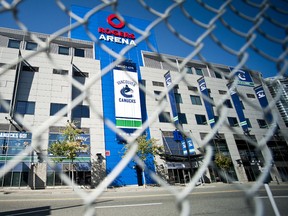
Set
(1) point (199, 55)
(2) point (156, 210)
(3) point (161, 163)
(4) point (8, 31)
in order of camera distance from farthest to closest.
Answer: (4) point (8, 31) → (3) point (161, 163) → (2) point (156, 210) → (1) point (199, 55)

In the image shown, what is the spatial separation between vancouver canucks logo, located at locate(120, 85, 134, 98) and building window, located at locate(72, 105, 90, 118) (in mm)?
4884

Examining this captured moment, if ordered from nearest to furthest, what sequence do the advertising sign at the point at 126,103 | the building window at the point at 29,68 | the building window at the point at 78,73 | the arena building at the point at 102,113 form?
1. the arena building at the point at 102,113
2. the advertising sign at the point at 126,103
3. the building window at the point at 29,68
4. the building window at the point at 78,73

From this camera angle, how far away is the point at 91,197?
26.3 inches

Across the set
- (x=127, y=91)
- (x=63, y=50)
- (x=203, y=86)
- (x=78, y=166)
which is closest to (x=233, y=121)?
(x=203, y=86)

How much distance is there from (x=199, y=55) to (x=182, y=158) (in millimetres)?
23274

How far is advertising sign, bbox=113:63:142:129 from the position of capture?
21.9 meters

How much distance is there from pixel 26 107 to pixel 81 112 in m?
5.77

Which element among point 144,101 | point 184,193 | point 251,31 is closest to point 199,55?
point 251,31

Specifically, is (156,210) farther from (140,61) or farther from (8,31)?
(8,31)

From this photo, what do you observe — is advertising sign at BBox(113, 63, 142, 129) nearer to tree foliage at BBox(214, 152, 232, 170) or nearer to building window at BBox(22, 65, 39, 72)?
building window at BBox(22, 65, 39, 72)

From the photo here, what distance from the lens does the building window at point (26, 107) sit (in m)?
19.6

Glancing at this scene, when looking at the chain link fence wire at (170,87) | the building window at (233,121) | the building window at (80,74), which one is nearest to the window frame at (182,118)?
the building window at (233,121)

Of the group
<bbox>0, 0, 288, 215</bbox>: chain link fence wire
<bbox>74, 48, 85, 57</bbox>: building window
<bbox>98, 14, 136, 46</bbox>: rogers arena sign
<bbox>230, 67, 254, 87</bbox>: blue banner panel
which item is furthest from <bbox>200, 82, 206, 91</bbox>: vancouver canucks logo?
<bbox>0, 0, 288, 215</bbox>: chain link fence wire

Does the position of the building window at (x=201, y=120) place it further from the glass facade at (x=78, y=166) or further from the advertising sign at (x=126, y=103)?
the glass facade at (x=78, y=166)
